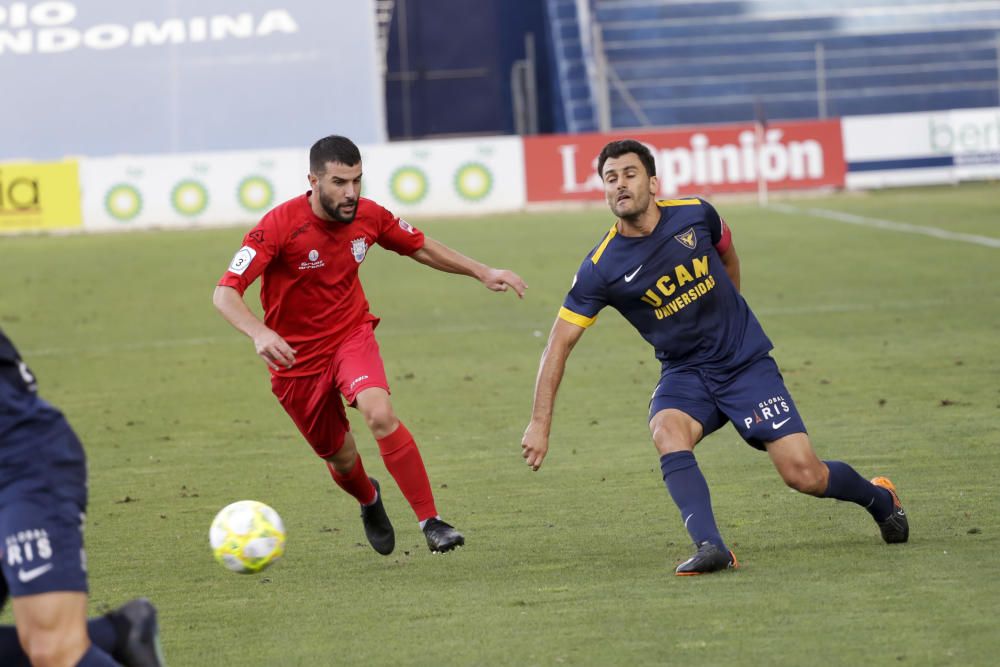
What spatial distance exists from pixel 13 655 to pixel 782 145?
29.6 m

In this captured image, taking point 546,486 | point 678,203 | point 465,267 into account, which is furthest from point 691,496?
point 546,486

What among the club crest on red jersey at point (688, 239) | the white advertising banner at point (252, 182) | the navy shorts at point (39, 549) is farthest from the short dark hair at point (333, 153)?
the white advertising banner at point (252, 182)

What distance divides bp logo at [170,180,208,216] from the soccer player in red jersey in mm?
24706

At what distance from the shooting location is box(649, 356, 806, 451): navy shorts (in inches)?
289

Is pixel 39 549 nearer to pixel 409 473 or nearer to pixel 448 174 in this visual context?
pixel 409 473

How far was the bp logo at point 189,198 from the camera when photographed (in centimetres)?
3247

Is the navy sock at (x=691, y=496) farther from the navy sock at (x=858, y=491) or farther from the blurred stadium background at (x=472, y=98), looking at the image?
the blurred stadium background at (x=472, y=98)

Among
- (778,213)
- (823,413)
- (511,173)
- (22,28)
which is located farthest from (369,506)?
(22,28)

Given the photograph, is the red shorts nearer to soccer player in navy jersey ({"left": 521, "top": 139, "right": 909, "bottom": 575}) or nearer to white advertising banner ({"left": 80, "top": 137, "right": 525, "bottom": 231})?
soccer player in navy jersey ({"left": 521, "top": 139, "right": 909, "bottom": 575})

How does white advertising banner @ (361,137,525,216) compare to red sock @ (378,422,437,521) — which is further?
white advertising banner @ (361,137,525,216)

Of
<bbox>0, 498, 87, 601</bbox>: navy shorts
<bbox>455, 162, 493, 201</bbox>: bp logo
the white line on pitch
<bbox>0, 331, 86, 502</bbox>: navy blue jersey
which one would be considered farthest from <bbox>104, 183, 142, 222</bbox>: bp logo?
<bbox>0, 498, 87, 601</bbox>: navy shorts

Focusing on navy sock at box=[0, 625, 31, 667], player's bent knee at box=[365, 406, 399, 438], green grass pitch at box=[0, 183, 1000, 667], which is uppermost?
player's bent knee at box=[365, 406, 399, 438]

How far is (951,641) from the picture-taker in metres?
5.61

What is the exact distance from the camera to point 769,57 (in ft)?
140
